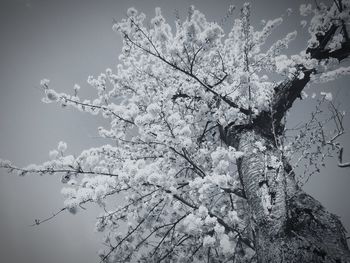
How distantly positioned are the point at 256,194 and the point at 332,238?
0.92 m

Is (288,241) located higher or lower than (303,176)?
lower

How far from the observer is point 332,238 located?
267 centimetres

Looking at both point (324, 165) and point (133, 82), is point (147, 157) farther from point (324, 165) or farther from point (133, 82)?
point (324, 165)

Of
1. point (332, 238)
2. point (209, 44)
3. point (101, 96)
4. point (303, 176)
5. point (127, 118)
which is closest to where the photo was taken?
point (332, 238)

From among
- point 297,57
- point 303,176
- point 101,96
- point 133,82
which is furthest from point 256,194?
point 133,82

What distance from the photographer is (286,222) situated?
2.72 metres

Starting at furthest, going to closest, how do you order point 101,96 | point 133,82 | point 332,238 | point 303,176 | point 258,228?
point 133,82
point 101,96
point 258,228
point 303,176
point 332,238

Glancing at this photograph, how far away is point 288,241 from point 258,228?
43cm

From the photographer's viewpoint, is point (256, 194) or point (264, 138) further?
point (264, 138)

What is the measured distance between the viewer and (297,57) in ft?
14.1

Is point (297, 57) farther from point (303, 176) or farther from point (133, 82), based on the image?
point (133, 82)

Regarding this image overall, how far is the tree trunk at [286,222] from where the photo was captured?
2.56m

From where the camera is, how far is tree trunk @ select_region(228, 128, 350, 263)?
101 inches

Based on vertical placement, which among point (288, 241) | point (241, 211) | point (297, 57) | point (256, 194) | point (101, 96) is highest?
point (297, 57)
